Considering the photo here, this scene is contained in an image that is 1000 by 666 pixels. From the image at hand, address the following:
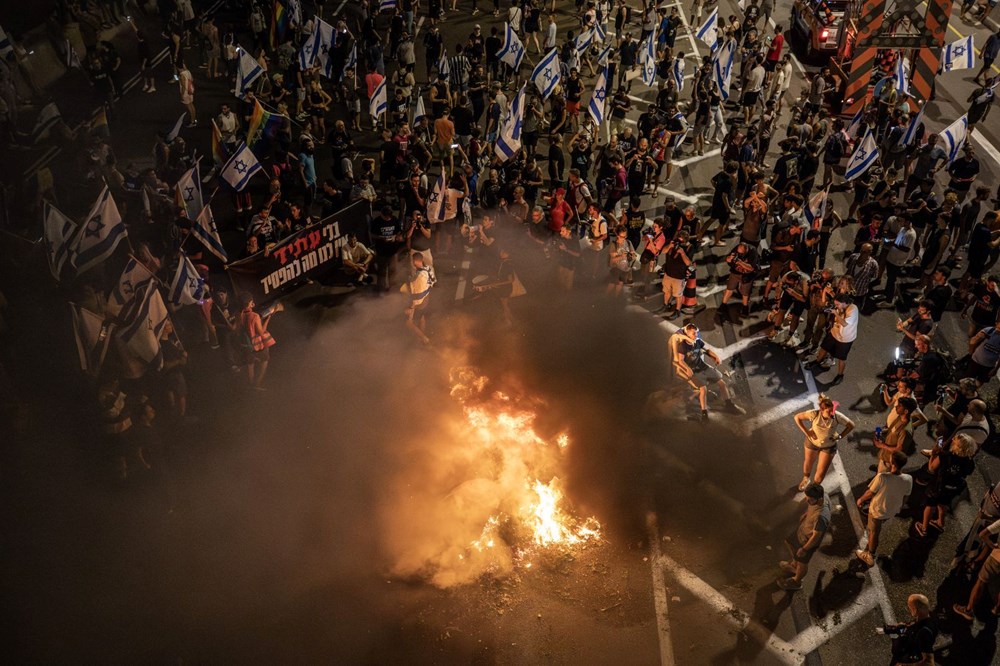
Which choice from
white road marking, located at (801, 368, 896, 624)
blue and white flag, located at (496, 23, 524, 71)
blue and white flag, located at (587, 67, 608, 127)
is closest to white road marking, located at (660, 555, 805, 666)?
white road marking, located at (801, 368, 896, 624)

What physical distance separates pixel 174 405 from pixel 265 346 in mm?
1733

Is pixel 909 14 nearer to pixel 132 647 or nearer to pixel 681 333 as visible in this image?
pixel 681 333

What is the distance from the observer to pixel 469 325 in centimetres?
1633

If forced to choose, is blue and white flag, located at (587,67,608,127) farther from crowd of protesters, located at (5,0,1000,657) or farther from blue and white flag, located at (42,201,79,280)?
blue and white flag, located at (42,201,79,280)

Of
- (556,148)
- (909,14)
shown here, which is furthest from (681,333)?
(909,14)

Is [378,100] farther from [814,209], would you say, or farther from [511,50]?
[814,209]

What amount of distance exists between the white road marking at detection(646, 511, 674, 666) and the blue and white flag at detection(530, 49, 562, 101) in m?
12.1

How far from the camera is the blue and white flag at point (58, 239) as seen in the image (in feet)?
46.0

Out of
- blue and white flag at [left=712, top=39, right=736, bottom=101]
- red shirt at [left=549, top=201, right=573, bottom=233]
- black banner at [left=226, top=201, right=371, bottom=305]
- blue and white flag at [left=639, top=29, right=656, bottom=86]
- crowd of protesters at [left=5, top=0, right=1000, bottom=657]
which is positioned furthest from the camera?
blue and white flag at [left=639, top=29, right=656, bottom=86]

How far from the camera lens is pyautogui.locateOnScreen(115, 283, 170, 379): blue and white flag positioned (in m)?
12.7

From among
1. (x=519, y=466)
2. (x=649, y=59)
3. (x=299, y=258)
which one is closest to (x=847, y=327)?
(x=519, y=466)

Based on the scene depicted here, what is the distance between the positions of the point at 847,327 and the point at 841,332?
128 millimetres

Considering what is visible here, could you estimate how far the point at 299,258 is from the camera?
15805 millimetres

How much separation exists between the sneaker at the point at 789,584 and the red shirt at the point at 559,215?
865cm
